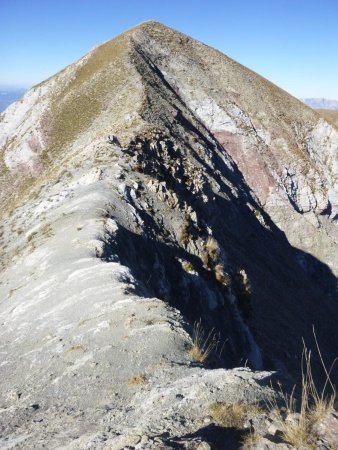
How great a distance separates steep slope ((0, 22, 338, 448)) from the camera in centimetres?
917

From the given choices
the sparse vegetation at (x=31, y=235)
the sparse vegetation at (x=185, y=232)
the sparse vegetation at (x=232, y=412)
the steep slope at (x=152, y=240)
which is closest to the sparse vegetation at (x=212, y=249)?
the steep slope at (x=152, y=240)

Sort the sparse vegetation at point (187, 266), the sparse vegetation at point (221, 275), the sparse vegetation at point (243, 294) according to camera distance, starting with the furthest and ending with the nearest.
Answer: the sparse vegetation at point (243, 294)
the sparse vegetation at point (221, 275)
the sparse vegetation at point (187, 266)

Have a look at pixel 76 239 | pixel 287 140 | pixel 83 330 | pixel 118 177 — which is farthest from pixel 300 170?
pixel 83 330

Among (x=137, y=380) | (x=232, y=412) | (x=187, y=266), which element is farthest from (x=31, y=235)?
(x=232, y=412)

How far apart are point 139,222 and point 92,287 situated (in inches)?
398

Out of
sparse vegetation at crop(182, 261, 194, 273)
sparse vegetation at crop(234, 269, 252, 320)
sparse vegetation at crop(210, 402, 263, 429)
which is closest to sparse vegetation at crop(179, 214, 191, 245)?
sparse vegetation at crop(182, 261, 194, 273)

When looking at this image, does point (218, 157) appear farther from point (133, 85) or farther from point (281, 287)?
point (281, 287)

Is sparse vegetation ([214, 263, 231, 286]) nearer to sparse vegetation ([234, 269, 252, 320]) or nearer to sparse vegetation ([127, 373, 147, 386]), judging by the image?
sparse vegetation ([234, 269, 252, 320])

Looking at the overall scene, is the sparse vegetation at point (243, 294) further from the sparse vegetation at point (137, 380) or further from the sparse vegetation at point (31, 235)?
the sparse vegetation at point (137, 380)

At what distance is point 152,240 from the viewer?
2394cm

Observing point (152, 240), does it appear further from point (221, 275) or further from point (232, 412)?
point (232, 412)

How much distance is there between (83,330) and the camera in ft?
38.9

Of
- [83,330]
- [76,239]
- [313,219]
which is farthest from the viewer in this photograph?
[313,219]

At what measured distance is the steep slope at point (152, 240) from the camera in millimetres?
9172
